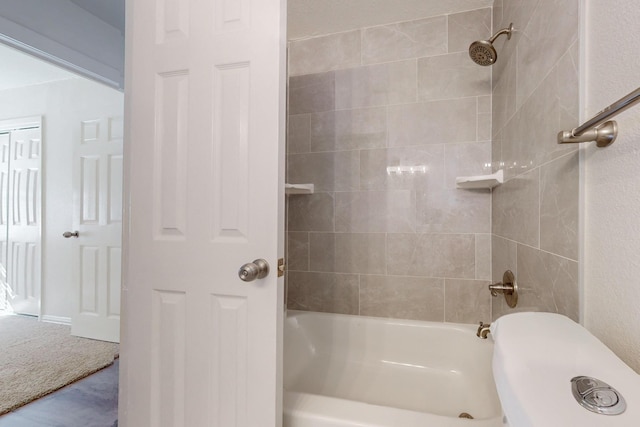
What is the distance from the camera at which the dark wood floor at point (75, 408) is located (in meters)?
1.79

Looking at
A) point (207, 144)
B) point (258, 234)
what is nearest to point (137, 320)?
point (258, 234)

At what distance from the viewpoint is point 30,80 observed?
3.39 m

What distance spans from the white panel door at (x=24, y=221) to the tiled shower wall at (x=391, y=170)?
128 inches

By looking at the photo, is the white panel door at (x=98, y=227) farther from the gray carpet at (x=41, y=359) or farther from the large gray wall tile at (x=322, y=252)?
the large gray wall tile at (x=322, y=252)

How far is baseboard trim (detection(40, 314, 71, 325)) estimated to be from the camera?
330cm

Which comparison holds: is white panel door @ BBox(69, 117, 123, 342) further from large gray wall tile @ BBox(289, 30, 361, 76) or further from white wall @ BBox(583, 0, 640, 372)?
white wall @ BBox(583, 0, 640, 372)

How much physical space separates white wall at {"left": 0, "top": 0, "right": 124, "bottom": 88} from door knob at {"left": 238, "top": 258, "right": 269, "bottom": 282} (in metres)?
2.17

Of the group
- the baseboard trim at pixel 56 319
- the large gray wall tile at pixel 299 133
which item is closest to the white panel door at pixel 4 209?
the baseboard trim at pixel 56 319

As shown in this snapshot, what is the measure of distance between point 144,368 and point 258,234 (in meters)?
0.71

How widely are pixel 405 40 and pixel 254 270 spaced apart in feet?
5.56

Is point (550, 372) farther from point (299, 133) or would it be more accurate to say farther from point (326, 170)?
point (299, 133)

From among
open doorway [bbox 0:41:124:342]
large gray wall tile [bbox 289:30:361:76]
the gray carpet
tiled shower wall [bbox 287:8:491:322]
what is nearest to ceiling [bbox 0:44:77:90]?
open doorway [bbox 0:41:124:342]

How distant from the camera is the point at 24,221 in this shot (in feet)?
11.6

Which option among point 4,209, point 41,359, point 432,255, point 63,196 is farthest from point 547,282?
point 4,209
